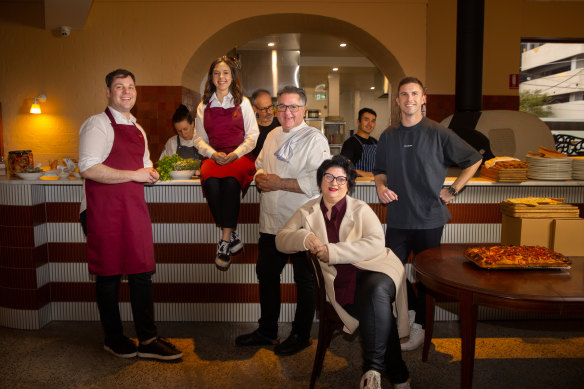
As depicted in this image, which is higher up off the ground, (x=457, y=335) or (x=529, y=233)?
(x=529, y=233)

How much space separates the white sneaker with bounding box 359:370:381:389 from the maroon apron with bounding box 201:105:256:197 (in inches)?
59.0

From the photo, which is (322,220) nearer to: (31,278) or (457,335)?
(457,335)

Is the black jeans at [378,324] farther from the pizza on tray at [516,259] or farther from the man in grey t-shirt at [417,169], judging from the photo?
the man in grey t-shirt at [417,169]

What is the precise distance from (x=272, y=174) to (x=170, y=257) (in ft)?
3.94

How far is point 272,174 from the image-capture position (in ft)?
9.37

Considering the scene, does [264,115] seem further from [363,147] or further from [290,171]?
[290,171]

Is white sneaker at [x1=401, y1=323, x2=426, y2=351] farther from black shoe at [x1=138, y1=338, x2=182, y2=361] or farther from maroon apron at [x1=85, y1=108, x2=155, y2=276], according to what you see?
maroon apron at [x1=85, y1=108, x2=155, y2=276]

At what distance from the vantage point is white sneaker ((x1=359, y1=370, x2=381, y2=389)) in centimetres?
222

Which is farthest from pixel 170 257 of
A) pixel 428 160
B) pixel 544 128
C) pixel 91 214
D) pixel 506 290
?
pixel 544 128

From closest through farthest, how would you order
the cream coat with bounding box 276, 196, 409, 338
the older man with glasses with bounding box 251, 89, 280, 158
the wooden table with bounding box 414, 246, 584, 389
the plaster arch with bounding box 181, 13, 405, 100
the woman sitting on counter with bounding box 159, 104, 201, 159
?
the wooden table with bounding box 414, 246, 584, 389, the cream coat with bounding box 276, 196, 409, 338, the older man with glasses with bounding box 251, 89, 280, 158, the woman sitting on counter with bounding box 159, 104, 201, 159, the plaster arch with bounding box 181, 13, 405, 100

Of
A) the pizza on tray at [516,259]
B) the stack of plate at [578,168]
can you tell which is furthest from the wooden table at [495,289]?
the stack of plate at [578,168]

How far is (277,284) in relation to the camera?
10.0 feet

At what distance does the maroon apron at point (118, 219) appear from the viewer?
281 cm

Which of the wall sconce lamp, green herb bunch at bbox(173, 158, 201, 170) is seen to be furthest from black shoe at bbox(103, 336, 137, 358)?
the wall sconce lamp
